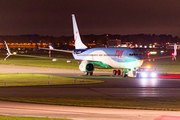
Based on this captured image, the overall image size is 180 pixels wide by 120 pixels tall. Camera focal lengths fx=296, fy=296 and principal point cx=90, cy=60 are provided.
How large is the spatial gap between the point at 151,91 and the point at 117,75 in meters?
17.2

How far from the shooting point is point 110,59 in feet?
150

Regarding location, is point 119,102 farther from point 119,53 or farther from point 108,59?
point 108,59

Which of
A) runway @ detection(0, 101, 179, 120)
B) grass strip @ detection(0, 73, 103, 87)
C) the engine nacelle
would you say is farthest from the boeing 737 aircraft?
runway @ detection(0, 101, 179, 120)

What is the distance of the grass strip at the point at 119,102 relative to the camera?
21.1m

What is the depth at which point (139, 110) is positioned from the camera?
19.7m

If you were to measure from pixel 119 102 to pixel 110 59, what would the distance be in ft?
76.2

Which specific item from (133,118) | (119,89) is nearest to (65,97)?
(119,89)

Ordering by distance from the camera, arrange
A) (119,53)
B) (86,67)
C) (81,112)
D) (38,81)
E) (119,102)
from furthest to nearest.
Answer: (86,67), (119,53), (38,81), (119,102), (81,112)

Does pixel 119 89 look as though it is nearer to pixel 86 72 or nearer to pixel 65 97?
pixel 65 97

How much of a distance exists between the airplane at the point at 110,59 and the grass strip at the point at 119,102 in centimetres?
1923

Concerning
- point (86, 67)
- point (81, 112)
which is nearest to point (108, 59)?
point (86, 67)

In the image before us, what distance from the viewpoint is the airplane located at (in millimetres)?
43812

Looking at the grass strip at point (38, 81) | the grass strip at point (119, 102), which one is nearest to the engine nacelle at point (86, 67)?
the grass strip at point (38, 81)

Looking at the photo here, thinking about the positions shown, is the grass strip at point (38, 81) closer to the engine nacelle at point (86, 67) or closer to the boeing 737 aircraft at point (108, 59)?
the engine nacelle at point (86, 67)
